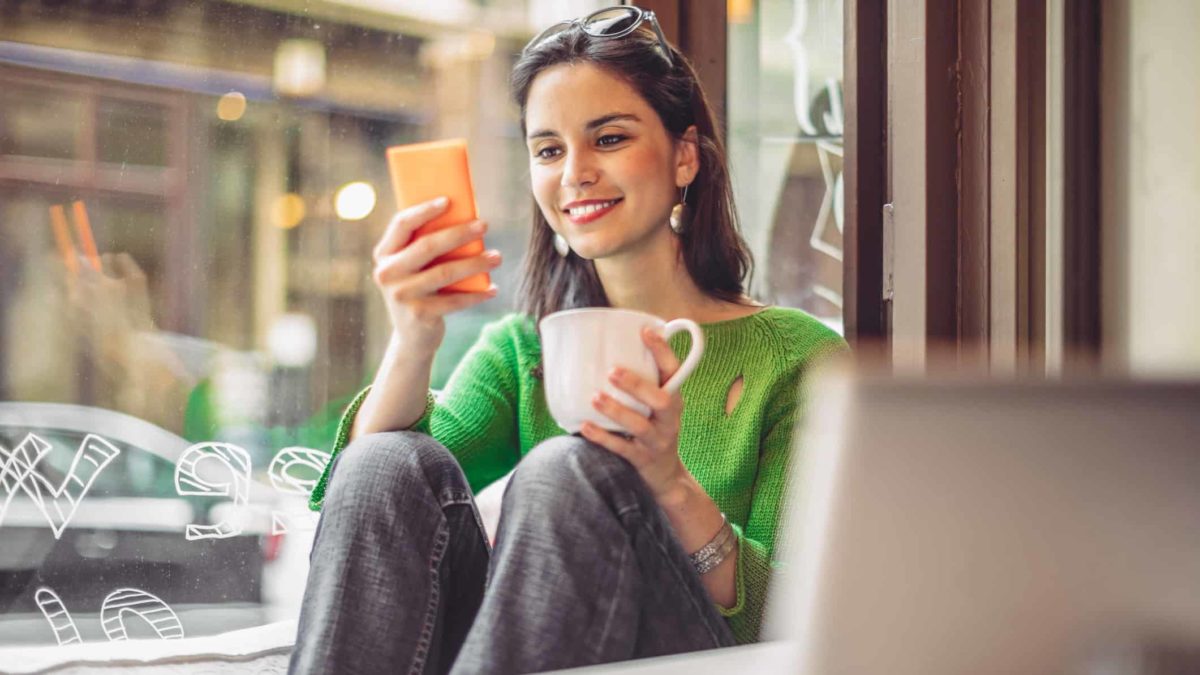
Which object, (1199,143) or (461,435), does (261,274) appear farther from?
(1199,143)

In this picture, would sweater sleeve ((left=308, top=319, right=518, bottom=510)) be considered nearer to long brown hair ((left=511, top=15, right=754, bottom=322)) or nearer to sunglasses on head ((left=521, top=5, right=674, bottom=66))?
long brown hair ((left=511, top=15, right=754, bottom=322))

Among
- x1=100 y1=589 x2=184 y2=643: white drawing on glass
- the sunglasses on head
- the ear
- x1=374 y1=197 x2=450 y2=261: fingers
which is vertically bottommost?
x1=100 y1=589 x2=184 y2=643: white drawing on glass

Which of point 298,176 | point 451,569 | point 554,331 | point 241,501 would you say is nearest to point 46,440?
point 241,501

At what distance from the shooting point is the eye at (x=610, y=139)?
4.54 feet

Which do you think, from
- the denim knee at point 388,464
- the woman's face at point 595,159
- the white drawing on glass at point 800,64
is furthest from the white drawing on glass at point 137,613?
the white drawing on glass at point 800,64

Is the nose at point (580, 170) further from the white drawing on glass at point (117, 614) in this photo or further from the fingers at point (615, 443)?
the white drawing on glass at point (117, 614)

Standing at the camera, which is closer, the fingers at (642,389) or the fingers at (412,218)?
the fingers at (642,389)

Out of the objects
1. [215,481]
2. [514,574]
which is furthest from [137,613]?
[514,574]

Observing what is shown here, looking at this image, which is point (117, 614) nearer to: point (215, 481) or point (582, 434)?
point (215, 481)

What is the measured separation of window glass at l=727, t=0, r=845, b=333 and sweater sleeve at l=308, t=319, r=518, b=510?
577 millimetres

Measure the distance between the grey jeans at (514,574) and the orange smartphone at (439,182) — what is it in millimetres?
212

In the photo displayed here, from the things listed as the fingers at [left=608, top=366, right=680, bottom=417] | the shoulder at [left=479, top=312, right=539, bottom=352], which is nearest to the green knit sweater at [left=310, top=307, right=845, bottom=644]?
the shoulder at [left=479, top=312, right=539, bottom=352]

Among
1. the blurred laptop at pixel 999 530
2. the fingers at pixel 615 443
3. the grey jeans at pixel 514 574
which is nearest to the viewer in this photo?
the blurred laptop at pixel 999 530

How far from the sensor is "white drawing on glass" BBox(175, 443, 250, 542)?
1475 millimetres
